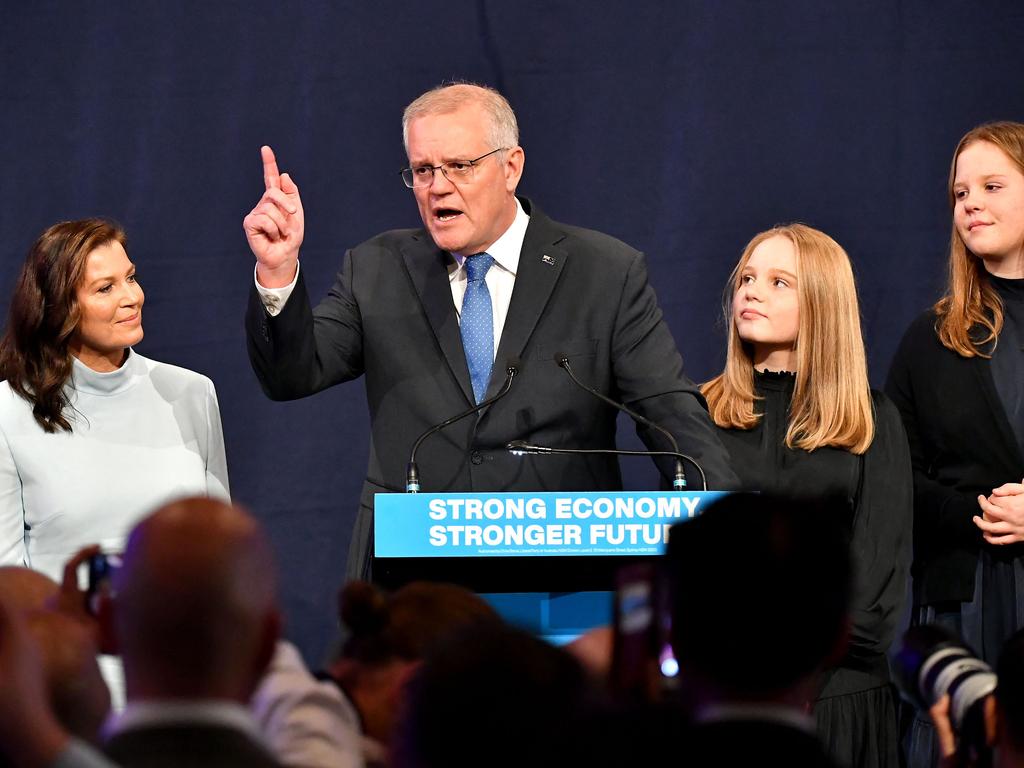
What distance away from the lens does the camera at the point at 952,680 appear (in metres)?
1.60

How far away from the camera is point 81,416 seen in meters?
3.59

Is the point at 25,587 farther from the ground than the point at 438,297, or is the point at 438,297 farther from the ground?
the point at 438,297

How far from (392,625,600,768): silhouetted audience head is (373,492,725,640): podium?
1150 millimetres

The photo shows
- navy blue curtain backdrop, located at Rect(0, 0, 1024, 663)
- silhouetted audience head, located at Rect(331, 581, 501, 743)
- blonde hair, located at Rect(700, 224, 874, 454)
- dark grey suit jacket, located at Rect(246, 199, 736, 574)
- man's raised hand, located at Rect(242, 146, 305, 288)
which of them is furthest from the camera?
navy blue curtain backdrop, located at Rect(0, 0, 1024, 663)

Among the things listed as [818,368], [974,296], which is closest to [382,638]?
[818,368]

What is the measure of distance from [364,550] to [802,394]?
1.22 metres

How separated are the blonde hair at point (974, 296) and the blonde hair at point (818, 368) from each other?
232mm

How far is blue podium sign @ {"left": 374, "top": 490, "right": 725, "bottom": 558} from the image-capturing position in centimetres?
252

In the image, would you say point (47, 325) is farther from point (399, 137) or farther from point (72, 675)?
point (72, 675)

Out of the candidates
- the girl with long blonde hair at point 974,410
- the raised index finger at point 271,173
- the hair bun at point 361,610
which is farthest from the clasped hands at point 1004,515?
the hair bun at point 361,610

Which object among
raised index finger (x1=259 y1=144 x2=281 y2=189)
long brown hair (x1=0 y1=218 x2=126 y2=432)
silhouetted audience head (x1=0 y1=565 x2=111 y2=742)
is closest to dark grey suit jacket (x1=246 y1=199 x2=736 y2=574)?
raised index finger (x1=259 y1=144 x2=281 y2=189)

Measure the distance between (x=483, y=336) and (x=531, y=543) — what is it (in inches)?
37.3

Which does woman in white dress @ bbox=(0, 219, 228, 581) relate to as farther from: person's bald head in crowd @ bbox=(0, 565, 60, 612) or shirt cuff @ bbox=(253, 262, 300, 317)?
person's bald head in crowd @ bbox=(0, 565, 60, 612)

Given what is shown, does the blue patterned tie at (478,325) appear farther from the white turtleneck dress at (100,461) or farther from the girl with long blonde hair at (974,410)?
the girl with long blonde hair at (974,410)
